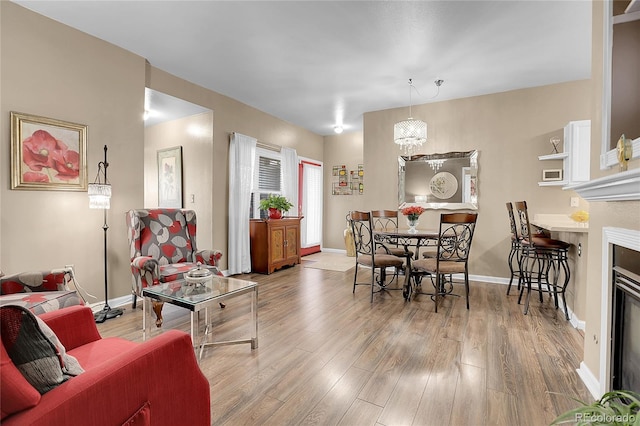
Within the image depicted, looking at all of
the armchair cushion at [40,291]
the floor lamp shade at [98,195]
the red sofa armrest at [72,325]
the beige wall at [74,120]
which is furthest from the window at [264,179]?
the red sofa armrest at [72,325]

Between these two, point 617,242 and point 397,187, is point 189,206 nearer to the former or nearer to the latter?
point 397,187

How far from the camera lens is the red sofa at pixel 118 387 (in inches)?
30.8

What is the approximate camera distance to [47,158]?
8.98 ft

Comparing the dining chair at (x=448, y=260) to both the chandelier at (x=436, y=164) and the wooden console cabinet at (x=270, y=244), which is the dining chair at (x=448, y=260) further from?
the wooden console cabinet at (x=270, y=244)

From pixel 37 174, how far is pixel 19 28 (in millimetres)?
1244

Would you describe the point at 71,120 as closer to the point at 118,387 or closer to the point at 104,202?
the point at 104,202

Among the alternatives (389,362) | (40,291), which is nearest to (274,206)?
(40,291)

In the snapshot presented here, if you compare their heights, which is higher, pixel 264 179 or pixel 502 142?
pixel 502 142

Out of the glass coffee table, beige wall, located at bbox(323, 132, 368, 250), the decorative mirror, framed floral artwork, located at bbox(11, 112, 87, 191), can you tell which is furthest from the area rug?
framed floral artwork, located at bbox(11, 112, 87, 191)

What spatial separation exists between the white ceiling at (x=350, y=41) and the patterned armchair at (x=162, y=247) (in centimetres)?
183

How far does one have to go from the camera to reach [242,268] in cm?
473

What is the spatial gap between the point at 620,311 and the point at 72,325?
2724 mm

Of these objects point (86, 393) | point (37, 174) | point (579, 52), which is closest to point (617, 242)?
point (86, 393)

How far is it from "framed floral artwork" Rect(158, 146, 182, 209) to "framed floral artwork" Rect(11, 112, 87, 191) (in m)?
1.76
